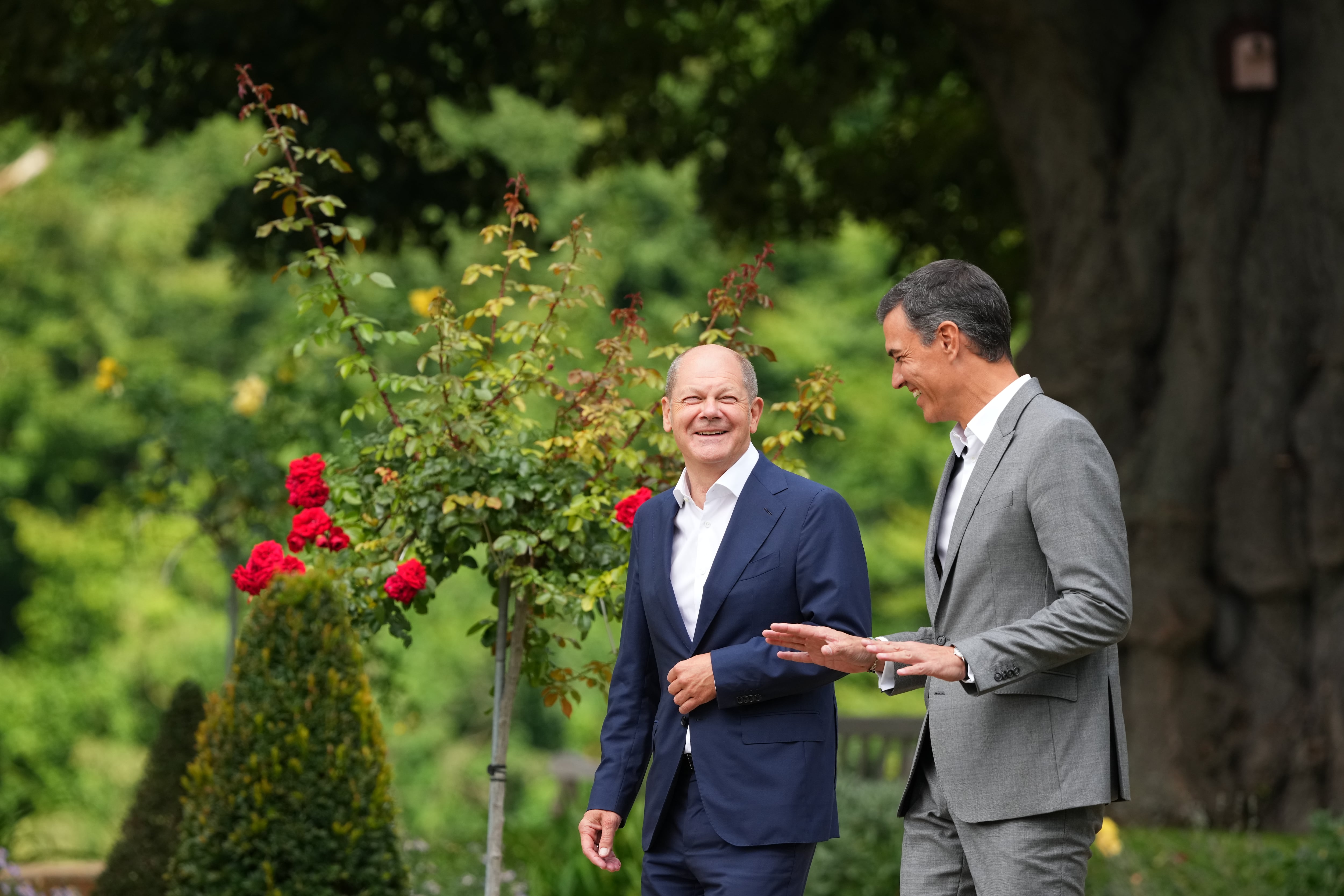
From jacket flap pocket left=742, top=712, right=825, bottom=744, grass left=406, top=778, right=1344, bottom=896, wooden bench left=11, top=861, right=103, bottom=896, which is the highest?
jacket flap pocket left=742, top=712, right=825, bottom=744

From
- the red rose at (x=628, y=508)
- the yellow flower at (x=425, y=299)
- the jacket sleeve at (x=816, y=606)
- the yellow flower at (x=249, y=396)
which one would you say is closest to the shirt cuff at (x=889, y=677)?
the jacket sleeve at (x=816, y=606)

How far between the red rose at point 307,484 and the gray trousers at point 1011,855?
219 cm

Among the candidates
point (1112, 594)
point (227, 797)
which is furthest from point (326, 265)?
point (1112, 594)

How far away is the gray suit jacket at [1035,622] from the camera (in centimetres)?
255

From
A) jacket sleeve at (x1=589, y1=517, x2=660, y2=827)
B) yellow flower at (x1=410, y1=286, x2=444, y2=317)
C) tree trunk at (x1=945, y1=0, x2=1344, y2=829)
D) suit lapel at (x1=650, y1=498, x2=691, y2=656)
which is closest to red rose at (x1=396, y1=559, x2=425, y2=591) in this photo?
yellow flower at (x1=410, y1=286, x2=444, y2=317)

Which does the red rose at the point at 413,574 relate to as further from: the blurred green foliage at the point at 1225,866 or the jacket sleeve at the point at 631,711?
the blurred green foliage at the point at 1225,866

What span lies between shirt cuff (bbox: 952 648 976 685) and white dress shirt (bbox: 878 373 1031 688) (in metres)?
0.25

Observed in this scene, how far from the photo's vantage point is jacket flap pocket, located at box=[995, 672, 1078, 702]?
8.73 ft

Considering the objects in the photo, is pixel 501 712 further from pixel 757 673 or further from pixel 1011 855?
pixel 1011 855

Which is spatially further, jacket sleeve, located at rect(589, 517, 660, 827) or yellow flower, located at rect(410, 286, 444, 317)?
yellow flower, located at rect(410, 286, 444, 317)

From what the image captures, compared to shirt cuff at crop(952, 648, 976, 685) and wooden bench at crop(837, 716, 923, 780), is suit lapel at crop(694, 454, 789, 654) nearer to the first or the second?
shirt cuff at crop(952, 648, 976, 685)

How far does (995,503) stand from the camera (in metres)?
2.71

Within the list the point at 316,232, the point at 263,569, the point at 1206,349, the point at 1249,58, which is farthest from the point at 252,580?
the point at 1249,58

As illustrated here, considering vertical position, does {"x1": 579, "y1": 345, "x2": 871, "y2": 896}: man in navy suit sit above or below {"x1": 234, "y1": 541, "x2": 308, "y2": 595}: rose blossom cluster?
below
